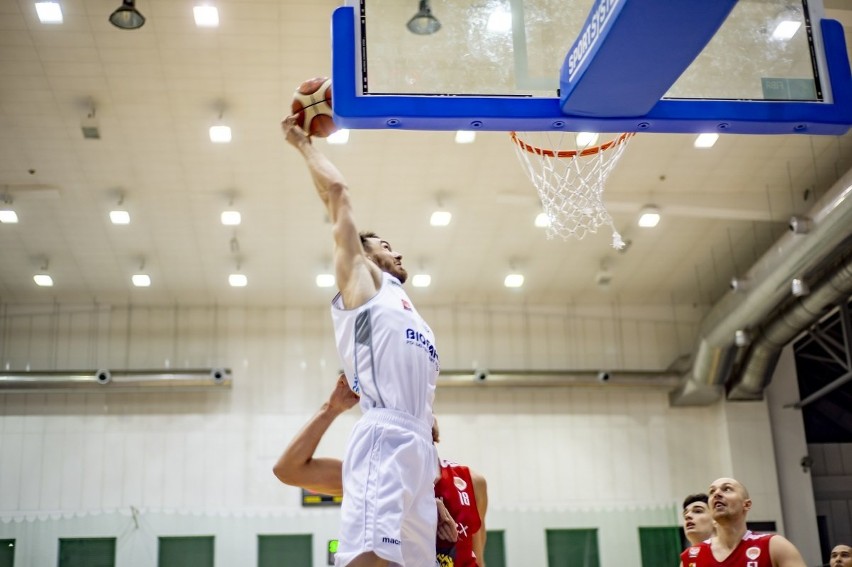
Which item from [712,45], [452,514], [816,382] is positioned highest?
[816,382]

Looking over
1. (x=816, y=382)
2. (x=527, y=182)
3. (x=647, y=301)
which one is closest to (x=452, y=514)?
(x=527, y=182)

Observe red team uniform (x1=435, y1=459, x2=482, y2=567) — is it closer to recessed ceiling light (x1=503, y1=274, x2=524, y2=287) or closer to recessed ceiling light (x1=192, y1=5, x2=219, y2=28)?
recessed ceiling light (x1=192, y1=5, x2=219, y2=28)

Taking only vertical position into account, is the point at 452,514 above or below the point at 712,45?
below

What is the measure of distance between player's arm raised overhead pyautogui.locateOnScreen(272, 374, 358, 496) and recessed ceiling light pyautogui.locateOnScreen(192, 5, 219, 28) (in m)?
8.16

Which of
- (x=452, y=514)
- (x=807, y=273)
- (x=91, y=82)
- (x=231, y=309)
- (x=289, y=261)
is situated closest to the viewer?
(x=452, y=514)

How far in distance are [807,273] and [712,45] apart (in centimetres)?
1006

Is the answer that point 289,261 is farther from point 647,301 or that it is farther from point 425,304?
point 647,301

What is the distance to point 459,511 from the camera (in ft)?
14.2

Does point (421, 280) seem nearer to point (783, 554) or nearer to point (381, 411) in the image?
point (783, 554)

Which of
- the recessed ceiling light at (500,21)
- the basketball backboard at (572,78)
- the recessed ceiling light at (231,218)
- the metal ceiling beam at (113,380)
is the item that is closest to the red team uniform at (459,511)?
the basketball backboard at (572,78)

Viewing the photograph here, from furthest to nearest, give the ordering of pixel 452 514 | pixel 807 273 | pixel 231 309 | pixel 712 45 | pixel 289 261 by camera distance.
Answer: pixel 231 309 < pixel 289 261 < pixel 807 273 < pixel 712 45 < pixel 452 514

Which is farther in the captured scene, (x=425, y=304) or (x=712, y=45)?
(x=425, y=304)

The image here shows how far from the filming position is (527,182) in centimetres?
1523

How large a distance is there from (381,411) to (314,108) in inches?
77.8
